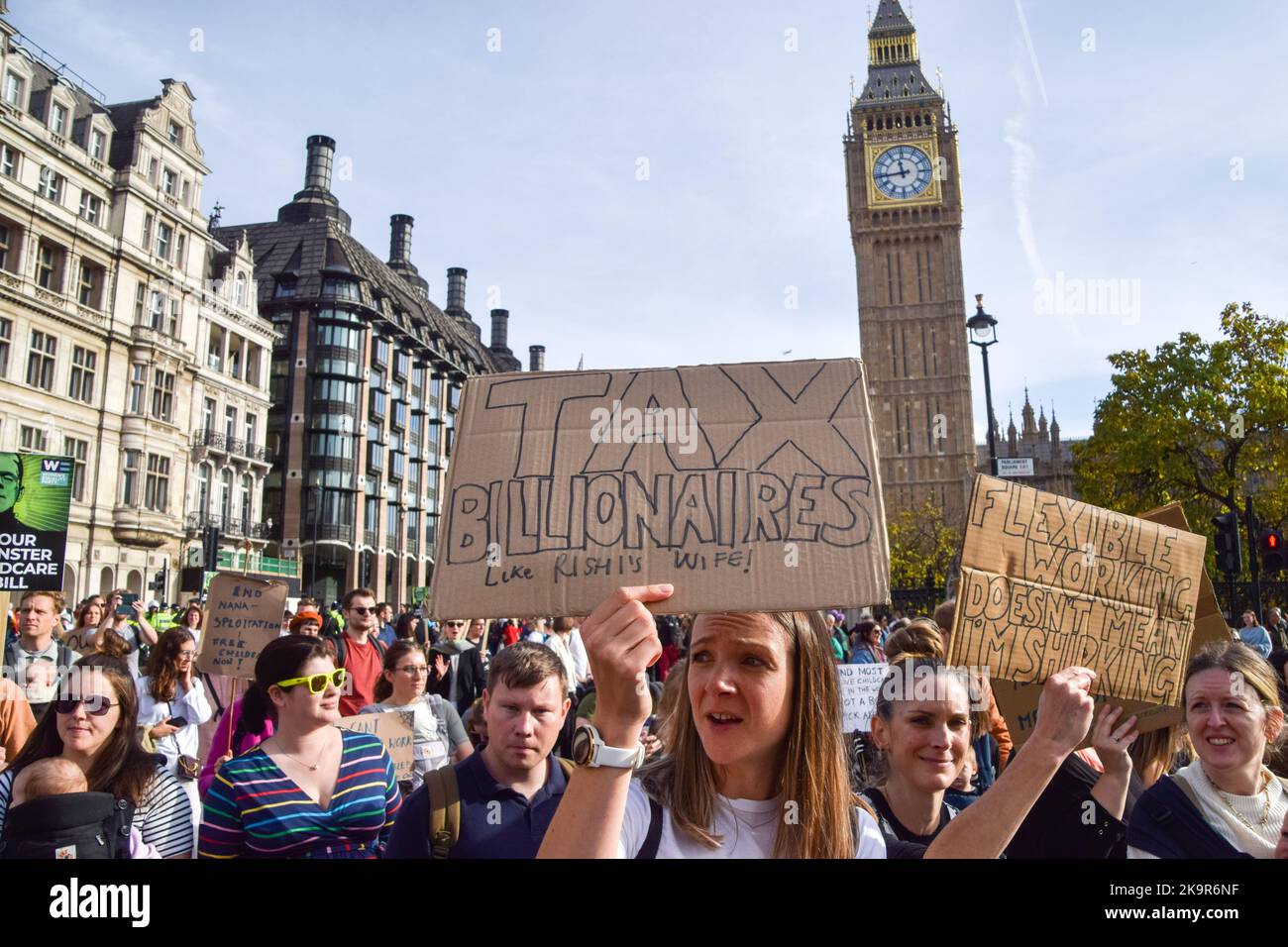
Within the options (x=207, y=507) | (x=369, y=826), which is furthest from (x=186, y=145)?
(x=369, y=826)

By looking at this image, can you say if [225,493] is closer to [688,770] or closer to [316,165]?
[316,165]

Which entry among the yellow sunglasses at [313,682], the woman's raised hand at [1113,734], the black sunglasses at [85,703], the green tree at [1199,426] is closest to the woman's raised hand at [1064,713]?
the woman's raised hand at [1113,734]

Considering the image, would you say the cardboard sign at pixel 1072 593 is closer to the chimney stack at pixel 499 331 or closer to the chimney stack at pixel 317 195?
the chimney stack at pixel 317 195

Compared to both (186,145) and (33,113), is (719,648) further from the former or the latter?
(186,145)

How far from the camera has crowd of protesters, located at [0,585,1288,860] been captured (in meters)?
1.90

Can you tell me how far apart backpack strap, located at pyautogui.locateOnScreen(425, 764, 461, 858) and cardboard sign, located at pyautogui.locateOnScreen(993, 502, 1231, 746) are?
1.85 m

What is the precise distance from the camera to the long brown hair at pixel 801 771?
195 centimetres

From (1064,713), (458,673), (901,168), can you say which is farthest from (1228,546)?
(901,168)

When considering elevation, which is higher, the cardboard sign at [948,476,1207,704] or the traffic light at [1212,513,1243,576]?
the traffic light at [1212,513,1243,576]

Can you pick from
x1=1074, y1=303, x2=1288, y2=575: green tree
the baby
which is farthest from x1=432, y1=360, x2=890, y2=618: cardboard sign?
x1=1074, y1=303, x2=1288, y2=575: green tree

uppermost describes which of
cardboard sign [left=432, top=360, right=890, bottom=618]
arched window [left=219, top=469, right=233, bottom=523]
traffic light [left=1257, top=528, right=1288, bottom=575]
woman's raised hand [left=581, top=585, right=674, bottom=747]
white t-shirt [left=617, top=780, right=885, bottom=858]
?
arched window [left=219, top=469, right=233, bottom=523]

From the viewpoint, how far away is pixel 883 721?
3.21m

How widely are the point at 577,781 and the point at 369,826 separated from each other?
182 cm

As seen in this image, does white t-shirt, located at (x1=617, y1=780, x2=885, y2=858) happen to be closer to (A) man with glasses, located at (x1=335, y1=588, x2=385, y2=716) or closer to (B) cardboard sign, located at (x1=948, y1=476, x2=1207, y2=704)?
(B) cardboard sign, located at (x1=948, y1=476, x2=1207, y2=704)
